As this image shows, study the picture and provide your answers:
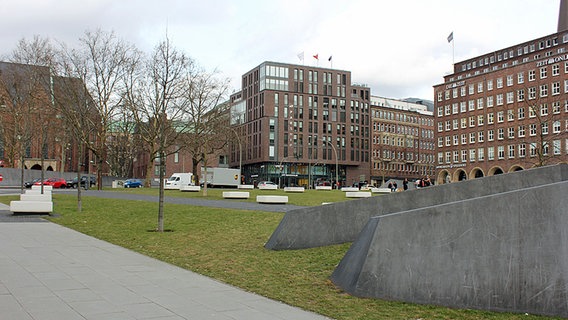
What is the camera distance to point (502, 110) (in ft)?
249

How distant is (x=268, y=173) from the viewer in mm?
103625

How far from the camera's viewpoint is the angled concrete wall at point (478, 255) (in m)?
6.79

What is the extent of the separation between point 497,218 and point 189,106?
135 feet

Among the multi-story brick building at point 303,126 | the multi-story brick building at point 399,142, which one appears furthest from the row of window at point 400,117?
the multi-story brick building at point 303,126

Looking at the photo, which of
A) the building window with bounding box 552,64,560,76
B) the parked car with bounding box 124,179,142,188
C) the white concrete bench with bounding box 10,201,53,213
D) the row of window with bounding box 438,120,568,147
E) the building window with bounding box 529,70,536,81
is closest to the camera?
the white concrete bench with bounding box 10,201,53,213

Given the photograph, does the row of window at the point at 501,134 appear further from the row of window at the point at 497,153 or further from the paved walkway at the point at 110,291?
the paved walkway at the point at 110,291

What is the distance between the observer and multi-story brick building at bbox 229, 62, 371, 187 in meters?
104

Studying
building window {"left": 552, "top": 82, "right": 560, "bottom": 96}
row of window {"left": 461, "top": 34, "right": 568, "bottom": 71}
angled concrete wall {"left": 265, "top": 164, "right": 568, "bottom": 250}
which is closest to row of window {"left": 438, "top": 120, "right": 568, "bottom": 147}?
building window {"left": 552, "top": 82, "right": 560, "bottom": 96}

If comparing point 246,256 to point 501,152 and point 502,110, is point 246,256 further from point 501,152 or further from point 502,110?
point 502,110

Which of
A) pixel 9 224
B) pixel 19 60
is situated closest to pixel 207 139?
pixel 19 60

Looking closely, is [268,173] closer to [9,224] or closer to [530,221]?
[9,224]

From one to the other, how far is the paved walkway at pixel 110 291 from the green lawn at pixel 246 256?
0.50 metres

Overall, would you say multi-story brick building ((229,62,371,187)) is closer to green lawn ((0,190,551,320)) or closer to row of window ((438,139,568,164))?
row of window ((438,139,568,164))

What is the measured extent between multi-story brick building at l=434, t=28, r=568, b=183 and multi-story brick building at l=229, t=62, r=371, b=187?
928 inches
